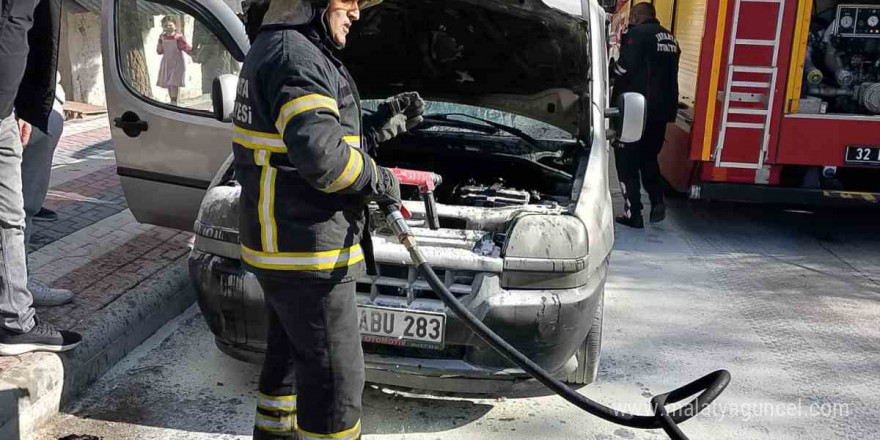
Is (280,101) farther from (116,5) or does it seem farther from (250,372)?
(116,5)

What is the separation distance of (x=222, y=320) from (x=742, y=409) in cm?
240

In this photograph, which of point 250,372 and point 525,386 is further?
point 250,372

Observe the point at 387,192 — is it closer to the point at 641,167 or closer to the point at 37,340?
the point at 37,340

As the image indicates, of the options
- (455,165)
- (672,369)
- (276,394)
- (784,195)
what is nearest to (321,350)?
(276,394)

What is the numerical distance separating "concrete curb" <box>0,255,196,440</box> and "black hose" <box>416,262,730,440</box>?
178 centimetres

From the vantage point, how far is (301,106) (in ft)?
7.62

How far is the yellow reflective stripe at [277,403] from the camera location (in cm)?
291

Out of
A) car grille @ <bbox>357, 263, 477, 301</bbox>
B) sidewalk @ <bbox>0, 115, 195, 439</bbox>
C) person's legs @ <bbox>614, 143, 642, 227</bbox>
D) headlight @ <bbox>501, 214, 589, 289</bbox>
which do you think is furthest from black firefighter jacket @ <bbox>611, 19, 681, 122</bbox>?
car grille @ <bbox>357, 263, 477, 301</bbox>

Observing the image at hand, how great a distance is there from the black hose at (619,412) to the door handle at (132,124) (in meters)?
2.83

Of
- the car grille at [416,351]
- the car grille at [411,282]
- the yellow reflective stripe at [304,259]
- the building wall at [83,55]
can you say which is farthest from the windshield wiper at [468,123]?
the building wall at [83,55]

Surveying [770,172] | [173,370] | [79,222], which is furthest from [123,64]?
[770,172]

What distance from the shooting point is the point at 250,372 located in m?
3.99

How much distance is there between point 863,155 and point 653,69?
6.04 feet

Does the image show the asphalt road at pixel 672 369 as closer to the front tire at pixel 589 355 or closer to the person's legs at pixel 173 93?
the front tire at pixel 589 355
